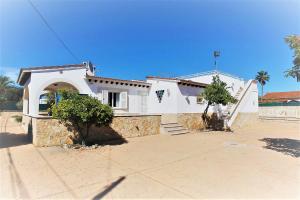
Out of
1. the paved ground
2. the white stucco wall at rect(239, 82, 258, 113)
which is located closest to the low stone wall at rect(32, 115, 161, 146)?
the paved ground

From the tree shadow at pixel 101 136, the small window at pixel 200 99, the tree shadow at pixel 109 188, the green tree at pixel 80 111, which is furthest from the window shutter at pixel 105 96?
the tree shadow at pixel 109 188

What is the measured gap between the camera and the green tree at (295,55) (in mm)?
7114

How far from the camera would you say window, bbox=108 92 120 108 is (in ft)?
47.2

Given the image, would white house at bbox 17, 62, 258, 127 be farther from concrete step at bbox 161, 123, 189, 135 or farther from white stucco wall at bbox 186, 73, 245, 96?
white stucco wall at bbox 186, 73, 245, 96

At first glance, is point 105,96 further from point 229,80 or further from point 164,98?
point 229,80

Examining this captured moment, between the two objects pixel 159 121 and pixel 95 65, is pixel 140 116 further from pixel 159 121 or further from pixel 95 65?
pixel 95 65

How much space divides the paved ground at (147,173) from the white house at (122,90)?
501cm

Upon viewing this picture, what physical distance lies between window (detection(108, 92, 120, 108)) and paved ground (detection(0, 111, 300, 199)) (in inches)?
262

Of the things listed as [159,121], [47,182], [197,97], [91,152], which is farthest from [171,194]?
[197,97]

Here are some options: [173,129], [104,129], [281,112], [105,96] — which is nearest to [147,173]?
[104,129]

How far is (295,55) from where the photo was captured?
7262 millimetres

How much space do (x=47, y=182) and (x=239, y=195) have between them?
4.64 m

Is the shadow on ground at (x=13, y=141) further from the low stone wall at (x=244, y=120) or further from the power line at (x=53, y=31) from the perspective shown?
the low stone wall at (x=244, y=120)

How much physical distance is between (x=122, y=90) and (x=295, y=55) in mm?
11065
